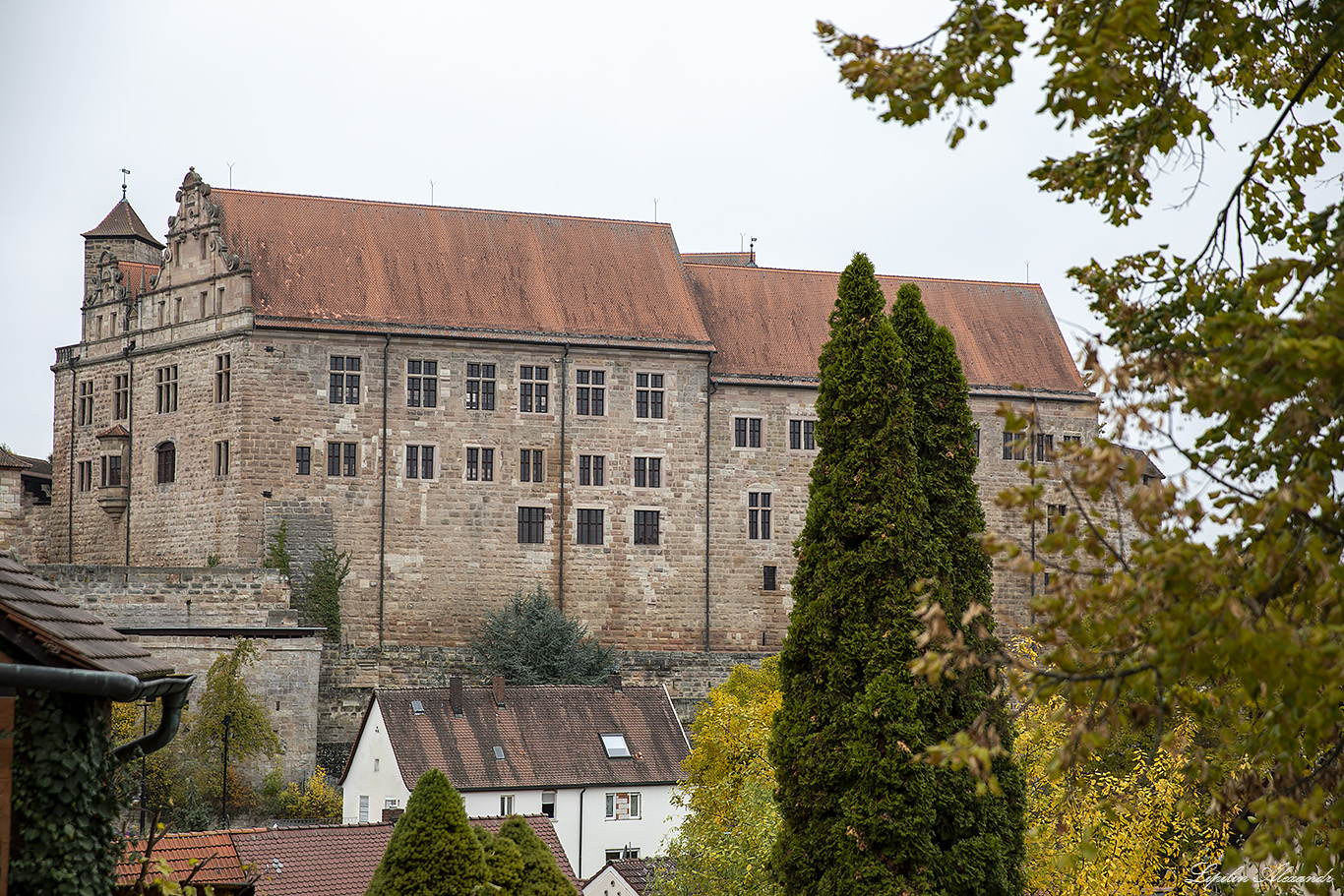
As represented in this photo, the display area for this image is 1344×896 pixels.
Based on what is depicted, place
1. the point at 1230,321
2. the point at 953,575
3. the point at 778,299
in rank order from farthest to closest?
the point at 778,299 → the point at 953,575 → the point at 1230,321

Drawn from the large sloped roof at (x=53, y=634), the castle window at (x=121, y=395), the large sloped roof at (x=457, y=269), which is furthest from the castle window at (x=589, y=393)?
the large sloped roof at (x=53, y=634)

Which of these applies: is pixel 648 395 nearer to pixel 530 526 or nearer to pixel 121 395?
pixel 530 526

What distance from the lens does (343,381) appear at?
35.8m

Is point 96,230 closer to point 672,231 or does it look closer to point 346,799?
point 672,231

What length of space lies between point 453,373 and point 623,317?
490 cm

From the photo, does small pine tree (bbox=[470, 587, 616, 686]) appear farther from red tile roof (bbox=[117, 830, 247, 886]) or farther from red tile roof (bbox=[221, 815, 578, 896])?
red tile roof (bbox=[117, 830, 247, 886])

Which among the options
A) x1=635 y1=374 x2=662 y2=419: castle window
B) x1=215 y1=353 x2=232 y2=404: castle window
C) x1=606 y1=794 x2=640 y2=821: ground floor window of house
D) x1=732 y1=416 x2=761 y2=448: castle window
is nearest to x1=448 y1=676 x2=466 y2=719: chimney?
x1=606 y1=794 x2=640 y2=821: ground floor window of house

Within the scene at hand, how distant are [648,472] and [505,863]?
977 inches

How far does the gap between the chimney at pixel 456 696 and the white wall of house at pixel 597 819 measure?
234cm

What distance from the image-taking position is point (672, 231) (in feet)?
138

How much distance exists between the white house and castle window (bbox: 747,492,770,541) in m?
Answer: 7.51

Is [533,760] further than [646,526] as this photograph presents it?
No

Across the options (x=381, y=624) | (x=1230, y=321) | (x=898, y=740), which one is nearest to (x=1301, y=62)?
(x=1230, y=321)

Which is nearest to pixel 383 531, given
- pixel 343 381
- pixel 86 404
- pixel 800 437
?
pixel 343 381
